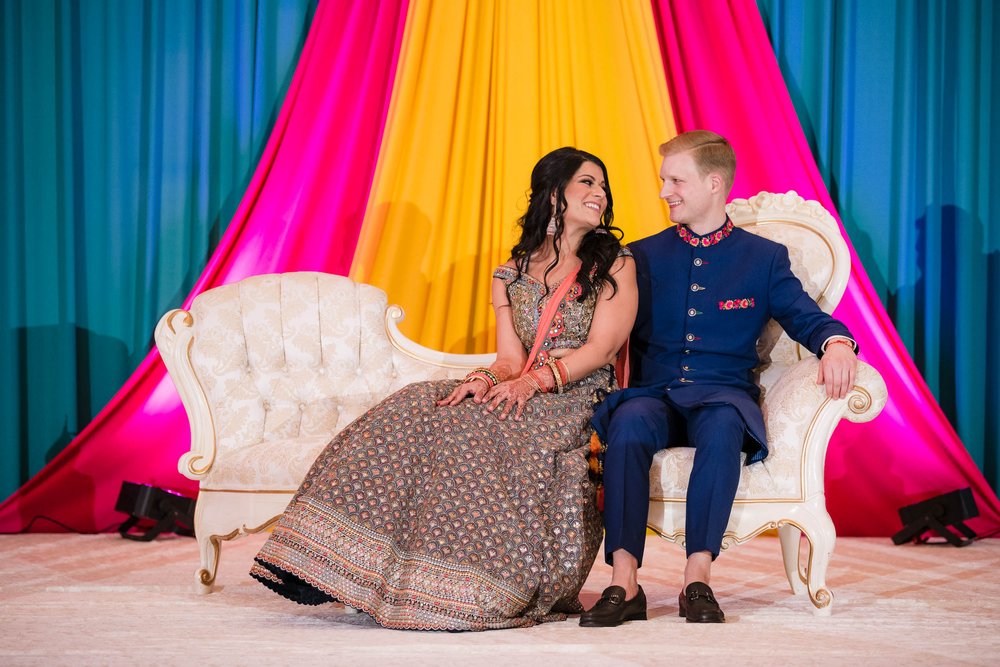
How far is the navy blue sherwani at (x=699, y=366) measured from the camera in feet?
7.49

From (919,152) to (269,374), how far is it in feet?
9.08

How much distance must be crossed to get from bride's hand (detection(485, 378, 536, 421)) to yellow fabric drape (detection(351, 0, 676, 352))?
1.39m

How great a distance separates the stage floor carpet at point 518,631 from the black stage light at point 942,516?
0.98 feet

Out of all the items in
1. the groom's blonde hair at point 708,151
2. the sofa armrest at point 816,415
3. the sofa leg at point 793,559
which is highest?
the groom's blonde hair at point 708,151

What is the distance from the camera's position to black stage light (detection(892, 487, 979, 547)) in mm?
3562

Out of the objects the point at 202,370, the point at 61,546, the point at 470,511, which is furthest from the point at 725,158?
the point at 61,546

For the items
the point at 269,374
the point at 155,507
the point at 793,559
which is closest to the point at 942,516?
the point at 793,559

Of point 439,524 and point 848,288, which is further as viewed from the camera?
point 848,288

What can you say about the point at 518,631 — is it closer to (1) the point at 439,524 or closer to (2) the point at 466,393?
(1) the point at 439,524

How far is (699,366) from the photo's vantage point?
8.66ft

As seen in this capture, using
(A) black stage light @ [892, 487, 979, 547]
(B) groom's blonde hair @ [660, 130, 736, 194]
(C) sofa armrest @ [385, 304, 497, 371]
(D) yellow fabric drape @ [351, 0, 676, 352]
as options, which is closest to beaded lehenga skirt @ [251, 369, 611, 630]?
(C) sofa armrest @ [385, 304, 497, 371]

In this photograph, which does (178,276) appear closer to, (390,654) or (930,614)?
(390,654)

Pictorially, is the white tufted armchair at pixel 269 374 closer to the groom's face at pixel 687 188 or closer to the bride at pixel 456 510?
the bride at pixel 456 510

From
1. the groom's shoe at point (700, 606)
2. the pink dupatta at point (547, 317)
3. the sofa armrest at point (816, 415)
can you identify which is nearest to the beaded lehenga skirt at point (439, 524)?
the groom's shoe at point (700, 606)
